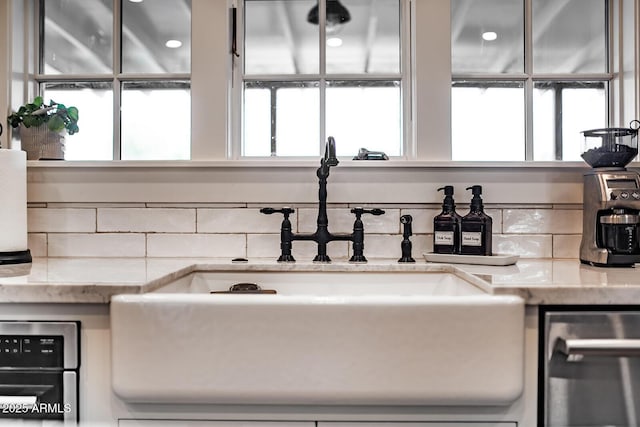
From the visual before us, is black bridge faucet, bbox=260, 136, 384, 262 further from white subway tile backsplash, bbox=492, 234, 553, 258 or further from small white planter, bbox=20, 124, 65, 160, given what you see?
small white planter, bbox=20, 124, 65, 160

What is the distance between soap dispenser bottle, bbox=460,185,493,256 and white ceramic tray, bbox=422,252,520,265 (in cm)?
4

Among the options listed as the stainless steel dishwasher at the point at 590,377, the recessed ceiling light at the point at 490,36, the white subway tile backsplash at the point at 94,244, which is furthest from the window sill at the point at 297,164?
the stainless steel dishwasher at the point at 590,377

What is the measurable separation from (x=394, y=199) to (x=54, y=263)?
1047 millimetres

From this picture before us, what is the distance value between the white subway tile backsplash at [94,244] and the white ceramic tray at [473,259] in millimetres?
944

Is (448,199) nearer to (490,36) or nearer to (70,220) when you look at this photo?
(490,36)

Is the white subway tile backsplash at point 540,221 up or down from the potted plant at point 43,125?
down

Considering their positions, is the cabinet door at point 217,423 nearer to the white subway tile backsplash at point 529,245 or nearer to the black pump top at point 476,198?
the black pump top at point 476,198

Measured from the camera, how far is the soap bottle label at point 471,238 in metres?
1.35

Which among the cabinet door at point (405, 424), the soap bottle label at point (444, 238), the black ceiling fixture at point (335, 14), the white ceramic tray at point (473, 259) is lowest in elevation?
the cabinet door at point (405, 424)

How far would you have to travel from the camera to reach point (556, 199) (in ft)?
4.97

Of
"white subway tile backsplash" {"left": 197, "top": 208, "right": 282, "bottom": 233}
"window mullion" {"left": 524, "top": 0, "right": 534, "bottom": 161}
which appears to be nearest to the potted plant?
"white subway tile backsplash" {"left": 197, "top": 208, "right": 282, "bottom": 233}

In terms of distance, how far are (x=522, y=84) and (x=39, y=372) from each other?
1.69 meters

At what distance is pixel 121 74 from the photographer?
1.68 m

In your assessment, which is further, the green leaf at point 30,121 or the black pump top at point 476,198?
the green leaf at point 30,121
